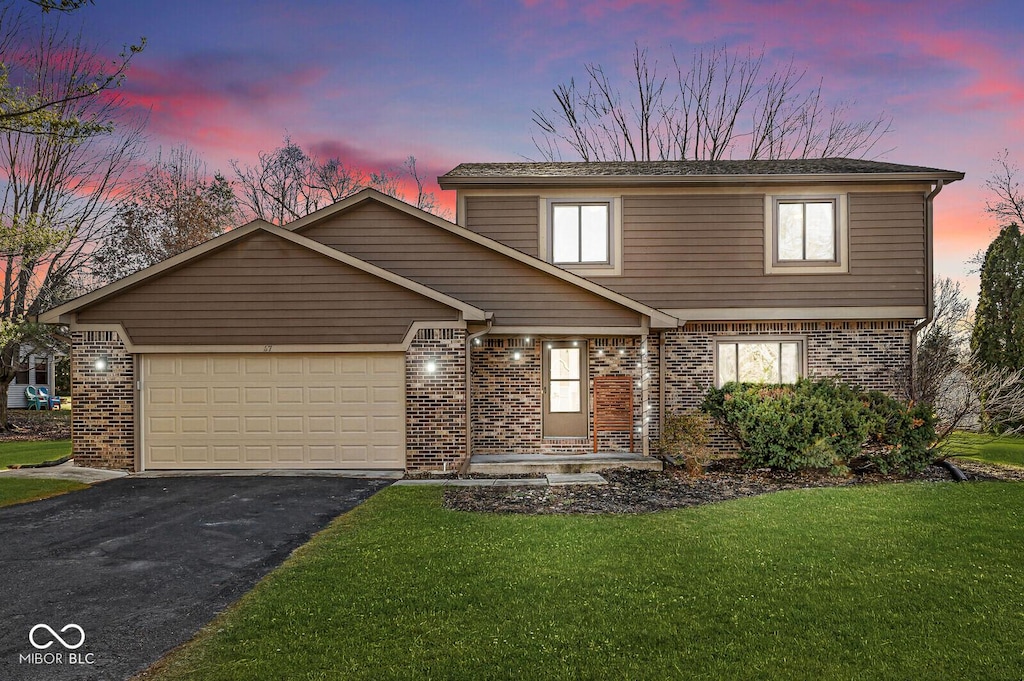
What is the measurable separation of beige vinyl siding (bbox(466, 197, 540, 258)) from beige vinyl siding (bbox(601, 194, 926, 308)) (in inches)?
78.5

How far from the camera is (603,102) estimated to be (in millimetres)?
25656

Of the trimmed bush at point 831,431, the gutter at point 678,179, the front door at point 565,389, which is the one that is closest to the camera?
the trimmed bush at point 831,431

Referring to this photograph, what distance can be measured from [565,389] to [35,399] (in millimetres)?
30152

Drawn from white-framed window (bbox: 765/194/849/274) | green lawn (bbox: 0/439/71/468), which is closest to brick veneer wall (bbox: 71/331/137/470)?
green lawn (bbox: 0/439/71/468)

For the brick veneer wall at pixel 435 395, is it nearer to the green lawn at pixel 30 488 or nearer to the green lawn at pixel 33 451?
the green lawn at pixel 30 488

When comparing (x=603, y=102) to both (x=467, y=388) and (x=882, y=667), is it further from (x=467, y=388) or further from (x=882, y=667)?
(x=882, y=667)

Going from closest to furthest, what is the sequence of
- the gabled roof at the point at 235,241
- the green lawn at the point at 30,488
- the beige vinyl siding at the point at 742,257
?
the green lawn at the point at 30,488 → the gabled roof at the point at 235,241 → the beige vinyl siding at the point at 742,257

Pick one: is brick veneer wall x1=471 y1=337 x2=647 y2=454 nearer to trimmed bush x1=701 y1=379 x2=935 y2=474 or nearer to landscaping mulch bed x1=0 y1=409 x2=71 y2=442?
trimmed bush x1=701 y1=379 x2=935 y2=474

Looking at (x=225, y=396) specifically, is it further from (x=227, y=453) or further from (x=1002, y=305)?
(x=1002, y=305)

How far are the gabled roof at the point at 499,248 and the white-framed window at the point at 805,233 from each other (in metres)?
3.31

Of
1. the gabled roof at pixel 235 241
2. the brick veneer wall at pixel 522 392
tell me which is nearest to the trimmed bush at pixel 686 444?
the brick veneer wall at pixel 522 392

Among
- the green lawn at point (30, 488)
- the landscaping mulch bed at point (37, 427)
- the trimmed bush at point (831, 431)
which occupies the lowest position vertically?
the landscaping mulch bed at point (37, 427)

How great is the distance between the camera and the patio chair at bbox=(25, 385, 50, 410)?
96.5 ft

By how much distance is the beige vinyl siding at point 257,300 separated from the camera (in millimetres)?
10961
